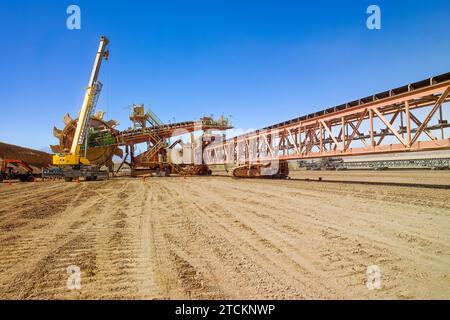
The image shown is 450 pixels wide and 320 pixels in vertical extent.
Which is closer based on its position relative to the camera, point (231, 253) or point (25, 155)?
point (231, 253)

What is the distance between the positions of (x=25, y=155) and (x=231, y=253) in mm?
48635

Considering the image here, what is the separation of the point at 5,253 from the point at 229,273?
156 inches

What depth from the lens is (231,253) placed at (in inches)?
171

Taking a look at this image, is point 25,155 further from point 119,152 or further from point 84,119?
point 84,119

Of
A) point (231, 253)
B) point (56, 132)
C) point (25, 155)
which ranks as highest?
point (56, 132)

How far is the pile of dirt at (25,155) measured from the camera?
3937 centimetres

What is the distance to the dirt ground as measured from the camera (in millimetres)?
3100

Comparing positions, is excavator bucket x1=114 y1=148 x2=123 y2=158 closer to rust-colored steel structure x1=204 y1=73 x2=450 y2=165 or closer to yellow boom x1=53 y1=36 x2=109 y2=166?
yellow boom x1=53 y1=36 x2=109 y2=166

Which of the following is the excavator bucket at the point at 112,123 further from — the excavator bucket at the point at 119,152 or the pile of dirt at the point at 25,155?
the pile of dirt at the point at 25,155

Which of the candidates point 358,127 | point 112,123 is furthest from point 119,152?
point 358,127

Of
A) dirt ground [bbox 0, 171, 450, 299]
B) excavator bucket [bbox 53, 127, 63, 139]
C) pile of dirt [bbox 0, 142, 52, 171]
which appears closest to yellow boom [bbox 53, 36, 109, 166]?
excavator bucket [bbox 53, 127, 63, 139]
